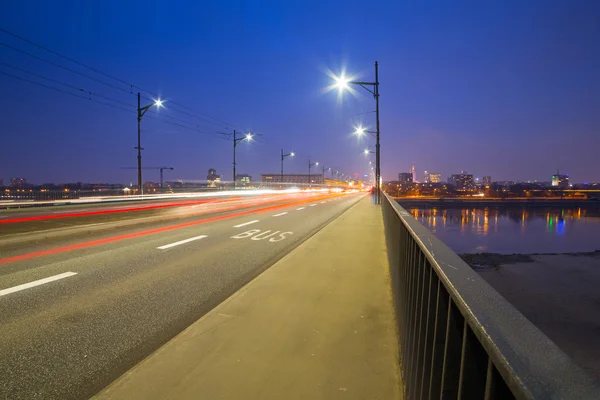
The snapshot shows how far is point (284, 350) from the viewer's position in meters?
3.93

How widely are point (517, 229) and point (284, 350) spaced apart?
10050cm

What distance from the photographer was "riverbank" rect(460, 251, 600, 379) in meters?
15.2

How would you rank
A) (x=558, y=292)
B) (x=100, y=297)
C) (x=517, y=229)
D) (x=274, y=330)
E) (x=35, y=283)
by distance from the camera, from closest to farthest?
(x=274, y=330), (x=100, y=297), (x=35, y=283), (x=558, y=292), (x=517, y=229)

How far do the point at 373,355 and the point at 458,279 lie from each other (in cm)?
245

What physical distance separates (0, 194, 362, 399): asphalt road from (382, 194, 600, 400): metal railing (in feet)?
10.1

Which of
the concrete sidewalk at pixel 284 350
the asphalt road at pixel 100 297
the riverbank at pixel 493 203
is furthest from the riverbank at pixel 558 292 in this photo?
the riverbank at pixel 493 203

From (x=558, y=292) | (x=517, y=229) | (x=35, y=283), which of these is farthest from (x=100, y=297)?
(x=517, y=229)

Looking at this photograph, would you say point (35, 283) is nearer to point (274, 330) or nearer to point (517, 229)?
point (274, 330)

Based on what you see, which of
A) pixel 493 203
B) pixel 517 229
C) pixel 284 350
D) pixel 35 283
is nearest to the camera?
pixel 284 350

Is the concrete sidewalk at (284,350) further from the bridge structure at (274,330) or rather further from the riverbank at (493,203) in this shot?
the riverbank at (493,203)

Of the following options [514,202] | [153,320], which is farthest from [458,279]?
[514,202]

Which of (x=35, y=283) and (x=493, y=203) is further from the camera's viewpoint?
(x=493, y=203)

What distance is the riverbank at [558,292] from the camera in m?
15.2

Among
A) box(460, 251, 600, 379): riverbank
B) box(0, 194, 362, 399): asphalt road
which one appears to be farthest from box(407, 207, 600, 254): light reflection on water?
box(0, 194, 362, 399): asphalt road
